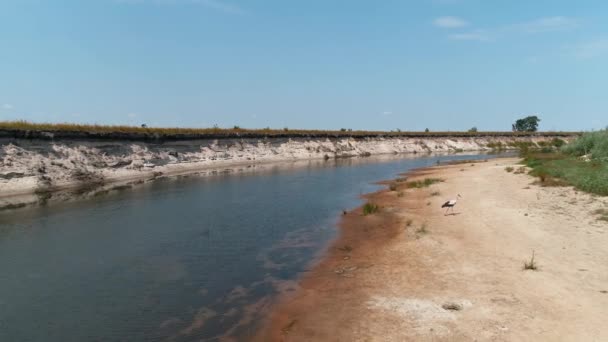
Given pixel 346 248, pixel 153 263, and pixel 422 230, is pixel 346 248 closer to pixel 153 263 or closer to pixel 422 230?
pixel 422 230

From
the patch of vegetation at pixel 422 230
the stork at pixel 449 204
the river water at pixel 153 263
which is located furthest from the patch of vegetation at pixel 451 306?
the stork at pixel 449 204

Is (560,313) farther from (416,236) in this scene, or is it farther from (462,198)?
(462,198)

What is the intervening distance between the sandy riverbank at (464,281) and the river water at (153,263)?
1597 mm

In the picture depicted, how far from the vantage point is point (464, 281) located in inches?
444

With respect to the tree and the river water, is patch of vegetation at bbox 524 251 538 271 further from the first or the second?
the tree

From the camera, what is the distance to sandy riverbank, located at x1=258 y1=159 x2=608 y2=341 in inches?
343

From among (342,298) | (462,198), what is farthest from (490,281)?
(462,198)

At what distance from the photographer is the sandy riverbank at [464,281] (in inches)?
343

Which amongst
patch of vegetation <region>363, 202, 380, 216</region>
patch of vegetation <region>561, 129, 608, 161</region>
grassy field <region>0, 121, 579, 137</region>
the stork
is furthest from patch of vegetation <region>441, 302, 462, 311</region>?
grassy field <region>0, 121, 579, 137</region>

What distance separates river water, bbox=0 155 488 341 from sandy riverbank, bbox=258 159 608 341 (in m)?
1.60

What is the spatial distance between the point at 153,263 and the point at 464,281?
11513 mm

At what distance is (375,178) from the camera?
43.3 metres

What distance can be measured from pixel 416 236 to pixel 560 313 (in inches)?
307

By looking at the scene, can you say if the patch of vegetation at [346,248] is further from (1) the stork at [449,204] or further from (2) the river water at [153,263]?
(1) the stork at [449,204]
